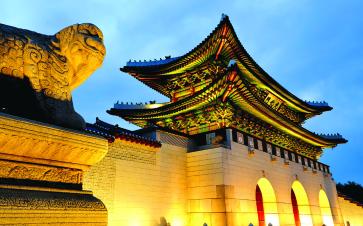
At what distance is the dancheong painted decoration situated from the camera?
46.5ft

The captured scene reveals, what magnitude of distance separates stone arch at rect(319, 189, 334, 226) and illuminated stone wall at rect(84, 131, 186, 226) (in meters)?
12.3

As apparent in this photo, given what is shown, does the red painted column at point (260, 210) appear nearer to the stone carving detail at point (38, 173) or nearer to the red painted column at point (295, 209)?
the red painted column at point (295, 209)

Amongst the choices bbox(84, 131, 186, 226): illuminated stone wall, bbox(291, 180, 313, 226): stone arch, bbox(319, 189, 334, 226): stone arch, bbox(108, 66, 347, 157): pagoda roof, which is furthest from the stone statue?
bbox(319, 189, 334, 226): stone arch

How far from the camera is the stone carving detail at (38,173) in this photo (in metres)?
1.81

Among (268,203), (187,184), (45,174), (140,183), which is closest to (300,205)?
(268,203)

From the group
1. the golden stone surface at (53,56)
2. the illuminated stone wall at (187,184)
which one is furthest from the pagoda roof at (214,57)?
the golden stone surface at (53,56)

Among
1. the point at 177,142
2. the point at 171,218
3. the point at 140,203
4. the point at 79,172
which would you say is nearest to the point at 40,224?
the point at 79,172

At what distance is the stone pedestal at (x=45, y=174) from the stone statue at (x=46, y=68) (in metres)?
0.19

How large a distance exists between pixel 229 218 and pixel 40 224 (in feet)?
35.2

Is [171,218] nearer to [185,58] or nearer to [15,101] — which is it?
[185,58]

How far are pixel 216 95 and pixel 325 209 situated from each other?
13.0 m

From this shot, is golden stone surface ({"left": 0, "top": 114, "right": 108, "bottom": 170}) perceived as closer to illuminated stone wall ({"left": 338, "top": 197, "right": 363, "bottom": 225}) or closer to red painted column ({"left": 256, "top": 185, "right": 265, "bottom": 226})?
red painted column ({"left": 256, "top": 185, "right": 265, "bottom": 226})

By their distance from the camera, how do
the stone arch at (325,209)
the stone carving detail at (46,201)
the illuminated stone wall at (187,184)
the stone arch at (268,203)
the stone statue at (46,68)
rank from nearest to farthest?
the stone carving detail at (46,201), the stone statue at (46,68), the illuminated stone wall at (187,184), the stone arch at (268,203), the stone arch at (325,209)

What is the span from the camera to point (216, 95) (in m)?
14.0
